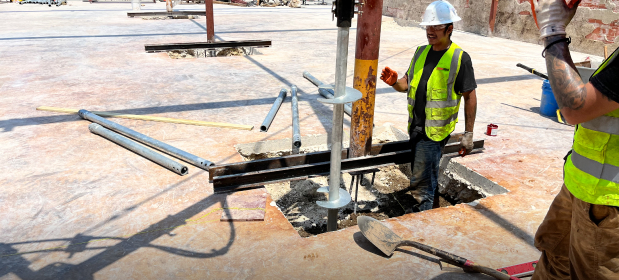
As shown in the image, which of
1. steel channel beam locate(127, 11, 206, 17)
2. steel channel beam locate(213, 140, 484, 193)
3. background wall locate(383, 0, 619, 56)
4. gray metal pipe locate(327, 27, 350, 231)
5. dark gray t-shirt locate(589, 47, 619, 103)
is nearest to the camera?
dark gray t-shirt locate(589, 47, 619, 103)

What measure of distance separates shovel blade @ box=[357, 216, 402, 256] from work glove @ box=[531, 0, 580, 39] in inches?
68.6

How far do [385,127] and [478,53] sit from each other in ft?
21.6

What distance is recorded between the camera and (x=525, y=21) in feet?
42.7

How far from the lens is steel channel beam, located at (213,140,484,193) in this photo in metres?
3.94

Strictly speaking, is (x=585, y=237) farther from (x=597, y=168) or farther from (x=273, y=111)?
(x=273, y=111)

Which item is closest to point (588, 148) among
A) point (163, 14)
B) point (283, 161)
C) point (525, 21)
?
point (283, 161)

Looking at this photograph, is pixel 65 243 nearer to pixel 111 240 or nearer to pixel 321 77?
pixel 111 240

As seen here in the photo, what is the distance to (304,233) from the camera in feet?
14.9

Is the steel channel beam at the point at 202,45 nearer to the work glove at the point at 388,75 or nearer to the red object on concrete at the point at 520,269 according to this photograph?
the work glove at the point at 388,75

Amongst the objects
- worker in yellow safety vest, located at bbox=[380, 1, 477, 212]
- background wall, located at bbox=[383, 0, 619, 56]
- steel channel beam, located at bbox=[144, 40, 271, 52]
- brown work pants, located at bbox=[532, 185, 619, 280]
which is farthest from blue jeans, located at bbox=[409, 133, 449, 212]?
background wall, located at bbox=[383, 0, 619, 56]

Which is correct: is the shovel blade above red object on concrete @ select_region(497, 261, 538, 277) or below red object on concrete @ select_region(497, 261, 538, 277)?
above

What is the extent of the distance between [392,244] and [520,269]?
86cm

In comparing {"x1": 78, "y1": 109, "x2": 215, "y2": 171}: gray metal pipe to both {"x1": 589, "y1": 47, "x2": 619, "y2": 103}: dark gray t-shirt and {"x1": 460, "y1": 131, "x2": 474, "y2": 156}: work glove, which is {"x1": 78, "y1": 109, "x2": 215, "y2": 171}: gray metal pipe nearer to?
{"x1": 460, "y1": 131, "x2": 474, "y2": 156}: work glove

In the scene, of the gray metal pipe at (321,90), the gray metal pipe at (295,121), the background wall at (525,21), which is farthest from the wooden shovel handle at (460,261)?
the background wall at (525,21)
